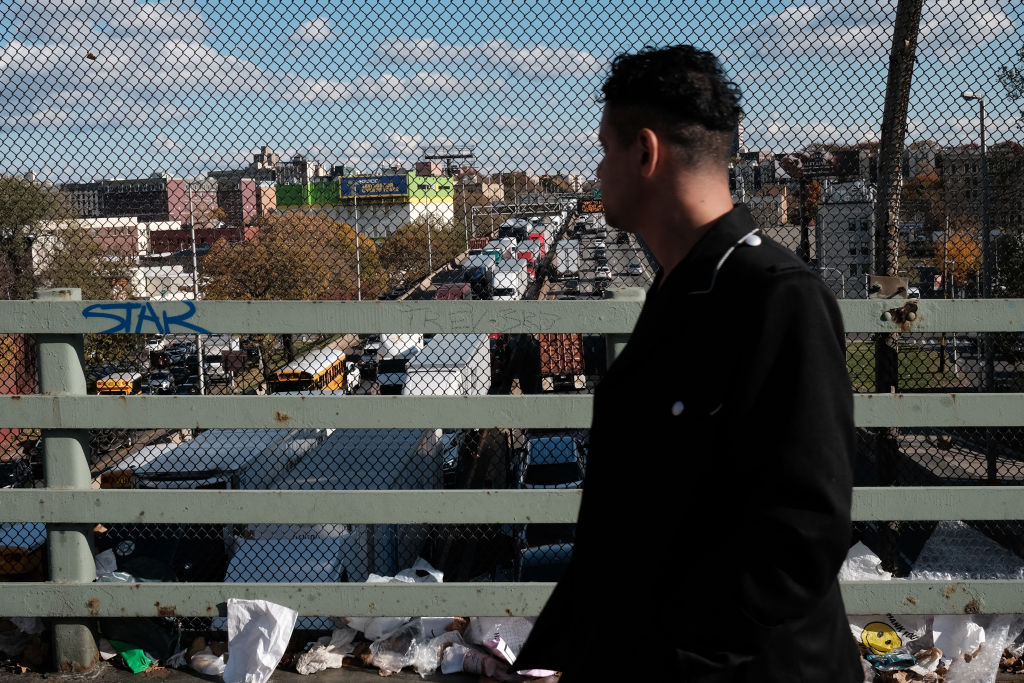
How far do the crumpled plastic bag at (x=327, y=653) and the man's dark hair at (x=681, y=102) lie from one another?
3226mm

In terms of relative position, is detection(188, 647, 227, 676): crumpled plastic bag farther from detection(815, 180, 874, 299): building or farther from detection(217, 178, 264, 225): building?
detection(815, 180, 874, 299): building

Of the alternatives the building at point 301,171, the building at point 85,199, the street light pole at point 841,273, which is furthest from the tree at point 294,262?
the street light pole at point 841,273

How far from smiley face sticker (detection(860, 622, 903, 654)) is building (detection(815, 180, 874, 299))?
5.32ft

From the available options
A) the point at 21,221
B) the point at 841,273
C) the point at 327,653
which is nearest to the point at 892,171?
the point at 841,273

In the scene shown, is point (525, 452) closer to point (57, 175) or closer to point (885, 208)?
point (885, 208)

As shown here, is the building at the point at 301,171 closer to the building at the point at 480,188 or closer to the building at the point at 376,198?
the building at the point at 376,198

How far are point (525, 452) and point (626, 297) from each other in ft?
10.6

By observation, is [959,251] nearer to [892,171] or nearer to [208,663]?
[892,171]

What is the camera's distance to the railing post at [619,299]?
3912 mm

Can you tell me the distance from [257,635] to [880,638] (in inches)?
109

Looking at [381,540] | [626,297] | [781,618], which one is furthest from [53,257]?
[781,618]

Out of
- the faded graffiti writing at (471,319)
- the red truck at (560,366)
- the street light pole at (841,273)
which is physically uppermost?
the street light pole at (841,273)

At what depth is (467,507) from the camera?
394 centimetres

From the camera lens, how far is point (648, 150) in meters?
1.69
